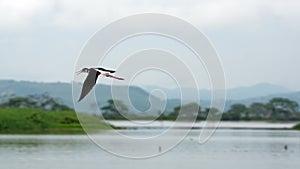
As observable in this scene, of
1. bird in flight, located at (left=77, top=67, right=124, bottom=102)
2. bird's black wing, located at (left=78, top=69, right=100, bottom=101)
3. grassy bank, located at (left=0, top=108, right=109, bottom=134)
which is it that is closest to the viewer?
bird in flight, located at (left=77, top=67, right=124, bottom=102)

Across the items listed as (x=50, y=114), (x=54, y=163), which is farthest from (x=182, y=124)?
(x=54, y=163)

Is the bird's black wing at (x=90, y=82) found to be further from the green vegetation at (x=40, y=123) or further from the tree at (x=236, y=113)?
the tree at (x=236, y=113)

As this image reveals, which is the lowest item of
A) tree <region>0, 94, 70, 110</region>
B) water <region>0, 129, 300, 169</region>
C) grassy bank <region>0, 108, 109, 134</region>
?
water <region>0, 129, 300, 169</region>

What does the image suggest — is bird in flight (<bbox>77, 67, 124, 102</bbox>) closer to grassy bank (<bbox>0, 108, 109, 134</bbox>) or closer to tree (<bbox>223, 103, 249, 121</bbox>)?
grassy bank (<bbox>0, 108, 109, 134</bbox>)

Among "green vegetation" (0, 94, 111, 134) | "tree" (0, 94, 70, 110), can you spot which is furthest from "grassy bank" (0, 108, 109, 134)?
"tree" (0, 94, 70, 110)

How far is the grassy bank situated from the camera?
71500mm

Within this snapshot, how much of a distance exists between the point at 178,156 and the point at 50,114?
3592cm

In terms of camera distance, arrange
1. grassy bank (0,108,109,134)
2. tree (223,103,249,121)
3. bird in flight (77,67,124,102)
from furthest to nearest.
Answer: tree (223,103,249,121)
grassy bank (0,108,109,134)
bird in flight (77,67,124,102)

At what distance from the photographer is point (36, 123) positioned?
7331cm

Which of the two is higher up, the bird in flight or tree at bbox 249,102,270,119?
tree at bbox 249,102,270,119

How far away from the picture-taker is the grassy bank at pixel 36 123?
7150cm

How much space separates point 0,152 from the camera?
42.8 metres

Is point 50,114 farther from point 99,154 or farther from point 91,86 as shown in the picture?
point 91,86

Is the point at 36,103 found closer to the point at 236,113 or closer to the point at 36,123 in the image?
the point at 236,113
